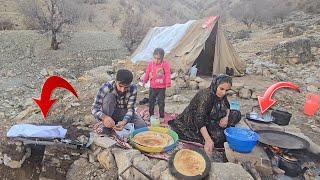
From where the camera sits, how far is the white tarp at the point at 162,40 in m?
8.40

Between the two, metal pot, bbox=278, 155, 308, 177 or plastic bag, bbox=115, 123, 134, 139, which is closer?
metal pot, bbox=278, 155, 308, 177

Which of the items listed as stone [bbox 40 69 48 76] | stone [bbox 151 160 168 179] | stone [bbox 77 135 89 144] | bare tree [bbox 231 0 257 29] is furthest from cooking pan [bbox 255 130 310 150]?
bare tree [bbox 231 0 257 29]

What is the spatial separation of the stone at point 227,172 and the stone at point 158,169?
42cm

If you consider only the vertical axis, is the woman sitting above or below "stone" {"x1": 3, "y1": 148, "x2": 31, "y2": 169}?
above

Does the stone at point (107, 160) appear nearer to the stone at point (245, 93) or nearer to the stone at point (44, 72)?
the stone at point (245, 93)

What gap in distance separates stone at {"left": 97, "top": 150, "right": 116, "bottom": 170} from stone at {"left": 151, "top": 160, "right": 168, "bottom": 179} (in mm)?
452

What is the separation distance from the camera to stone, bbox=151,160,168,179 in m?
2.91

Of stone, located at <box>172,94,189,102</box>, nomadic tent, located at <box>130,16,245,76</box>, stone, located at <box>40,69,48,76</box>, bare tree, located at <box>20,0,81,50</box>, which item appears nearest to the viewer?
stone, located at <box>172,94,189,102</box>

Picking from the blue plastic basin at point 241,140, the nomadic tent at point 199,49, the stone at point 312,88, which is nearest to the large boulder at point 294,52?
the nomadic tent at point 199,49

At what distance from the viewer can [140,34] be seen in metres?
14.5

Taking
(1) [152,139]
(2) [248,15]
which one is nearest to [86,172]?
(1) [152,139]

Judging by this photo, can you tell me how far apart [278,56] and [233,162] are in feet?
24.1

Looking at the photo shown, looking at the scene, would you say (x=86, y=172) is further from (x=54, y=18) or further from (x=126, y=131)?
(x=54, y=18)

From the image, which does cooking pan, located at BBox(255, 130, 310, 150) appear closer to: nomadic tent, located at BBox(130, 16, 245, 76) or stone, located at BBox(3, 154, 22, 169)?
stone, located at BBox(3, 154, 22, 169)
